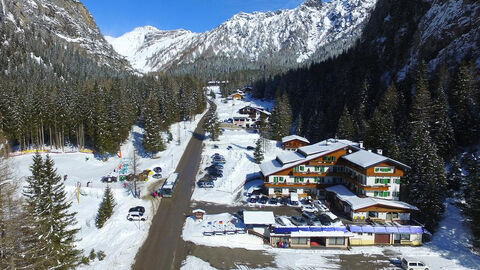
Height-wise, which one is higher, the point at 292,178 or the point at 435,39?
the point at 435,39

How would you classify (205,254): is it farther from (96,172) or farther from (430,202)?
(96,172)

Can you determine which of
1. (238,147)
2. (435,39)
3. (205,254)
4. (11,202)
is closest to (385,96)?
(435,39)

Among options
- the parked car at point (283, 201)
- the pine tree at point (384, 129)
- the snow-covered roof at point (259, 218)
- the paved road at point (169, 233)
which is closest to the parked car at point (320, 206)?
the parked car at point (283, 201)

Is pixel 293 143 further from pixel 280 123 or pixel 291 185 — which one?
pixel 291 185

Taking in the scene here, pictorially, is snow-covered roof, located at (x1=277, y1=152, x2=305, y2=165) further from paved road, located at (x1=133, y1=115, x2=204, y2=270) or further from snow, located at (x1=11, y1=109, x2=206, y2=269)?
snow, located at (x1=11, y1=109, x2=206, y2=269)

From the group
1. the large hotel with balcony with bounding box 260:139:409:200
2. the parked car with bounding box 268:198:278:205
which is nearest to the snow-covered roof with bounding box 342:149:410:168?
the large hotel with balcony with bounding box 260:139:409:200

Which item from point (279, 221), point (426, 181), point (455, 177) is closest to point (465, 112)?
point (455, 177)

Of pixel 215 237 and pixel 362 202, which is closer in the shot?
pixel 215 237

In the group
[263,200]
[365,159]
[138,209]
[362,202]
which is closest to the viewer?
[138,209]
